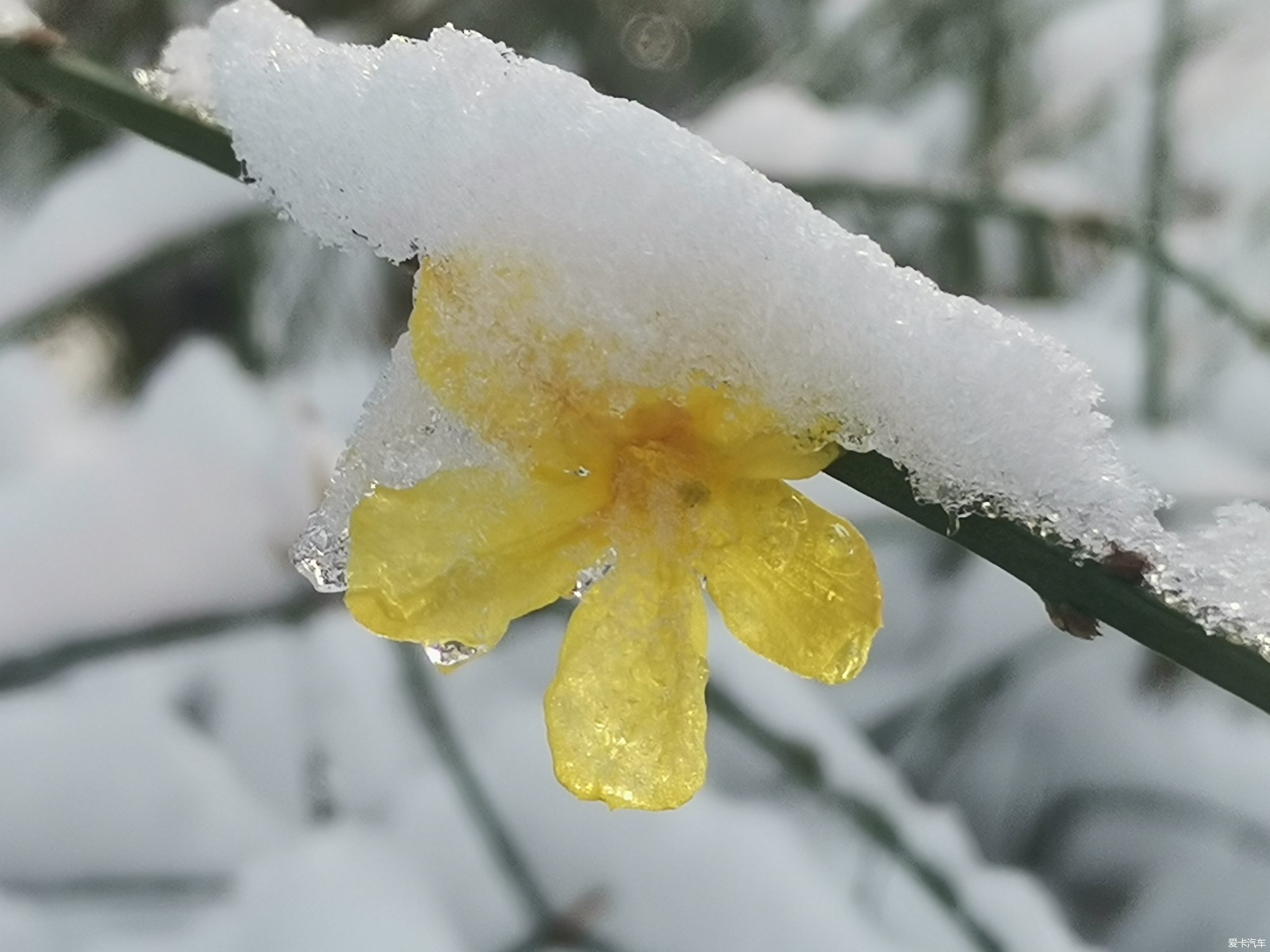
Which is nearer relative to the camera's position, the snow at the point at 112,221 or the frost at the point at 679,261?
the frost at the point at 679,261

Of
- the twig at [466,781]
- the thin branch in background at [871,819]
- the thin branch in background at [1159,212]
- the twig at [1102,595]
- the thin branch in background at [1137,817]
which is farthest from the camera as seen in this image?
the thin branch in background at [1137,817]

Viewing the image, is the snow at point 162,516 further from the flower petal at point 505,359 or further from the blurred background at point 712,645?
the flower petal at point 505,359

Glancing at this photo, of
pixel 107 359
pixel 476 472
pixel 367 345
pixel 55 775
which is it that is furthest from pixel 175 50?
pixel 107 359

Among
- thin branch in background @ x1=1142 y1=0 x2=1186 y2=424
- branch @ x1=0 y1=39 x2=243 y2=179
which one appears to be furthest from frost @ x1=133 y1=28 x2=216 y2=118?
thin branch in background @ x1=1142 y1=0 x2=1186 y2=424

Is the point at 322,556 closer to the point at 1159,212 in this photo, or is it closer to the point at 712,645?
the point at 712,645

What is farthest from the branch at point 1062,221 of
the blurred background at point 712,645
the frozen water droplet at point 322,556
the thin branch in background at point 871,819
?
the frozen water droplet at point 322,556

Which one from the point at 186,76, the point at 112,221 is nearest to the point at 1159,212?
the point at 186,76

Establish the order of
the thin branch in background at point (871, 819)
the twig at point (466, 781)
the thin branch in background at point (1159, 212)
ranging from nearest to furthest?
the thin branch in background at point (871, 819) → the twig at point (466, 781) → the thin branch in background at point (1159, 212)
